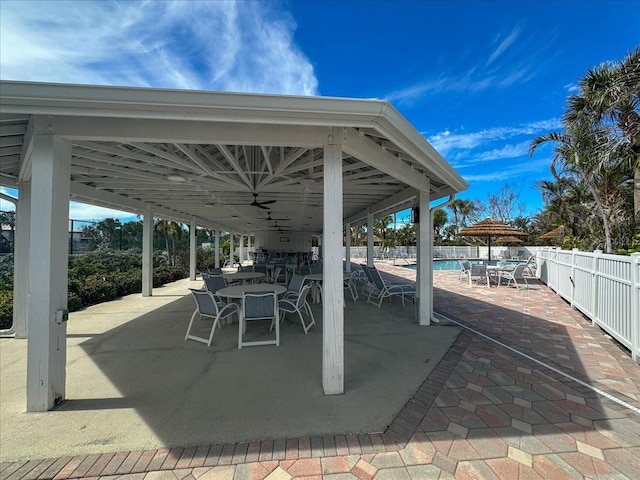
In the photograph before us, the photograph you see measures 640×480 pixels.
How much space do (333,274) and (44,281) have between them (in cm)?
251

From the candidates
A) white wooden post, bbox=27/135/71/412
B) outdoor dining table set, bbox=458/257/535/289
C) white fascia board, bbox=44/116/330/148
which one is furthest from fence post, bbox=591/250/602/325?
white wooden post, bbox=27/135/71/412

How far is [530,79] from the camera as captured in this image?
1401 cm

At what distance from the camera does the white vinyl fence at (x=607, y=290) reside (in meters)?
3.70

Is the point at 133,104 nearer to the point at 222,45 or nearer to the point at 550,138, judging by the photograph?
the point at 222,45

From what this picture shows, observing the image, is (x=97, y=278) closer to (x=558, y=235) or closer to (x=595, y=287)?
(x=595, y=287)

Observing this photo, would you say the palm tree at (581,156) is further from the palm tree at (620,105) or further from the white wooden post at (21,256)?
the white wooden post at (21,256)

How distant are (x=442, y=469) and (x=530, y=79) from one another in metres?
17.8

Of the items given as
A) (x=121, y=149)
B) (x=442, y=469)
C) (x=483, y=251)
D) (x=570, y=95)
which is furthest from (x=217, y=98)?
(x=483, y=251)

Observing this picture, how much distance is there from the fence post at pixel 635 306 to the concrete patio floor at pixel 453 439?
20 cm

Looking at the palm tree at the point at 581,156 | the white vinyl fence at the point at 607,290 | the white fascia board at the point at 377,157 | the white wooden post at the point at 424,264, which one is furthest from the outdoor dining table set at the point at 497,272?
the white fascia board at the point at 377,157

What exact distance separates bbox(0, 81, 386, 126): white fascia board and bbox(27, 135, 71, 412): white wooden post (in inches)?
18.8

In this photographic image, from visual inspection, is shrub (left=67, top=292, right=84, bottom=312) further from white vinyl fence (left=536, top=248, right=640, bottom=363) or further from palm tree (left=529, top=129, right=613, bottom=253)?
palm tree (left=529, top=129, right=613, bottom=253)

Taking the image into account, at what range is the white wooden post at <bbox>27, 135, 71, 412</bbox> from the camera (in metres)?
2.51

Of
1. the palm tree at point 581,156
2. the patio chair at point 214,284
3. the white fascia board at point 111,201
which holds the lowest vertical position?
the patio chair at point 214,284
